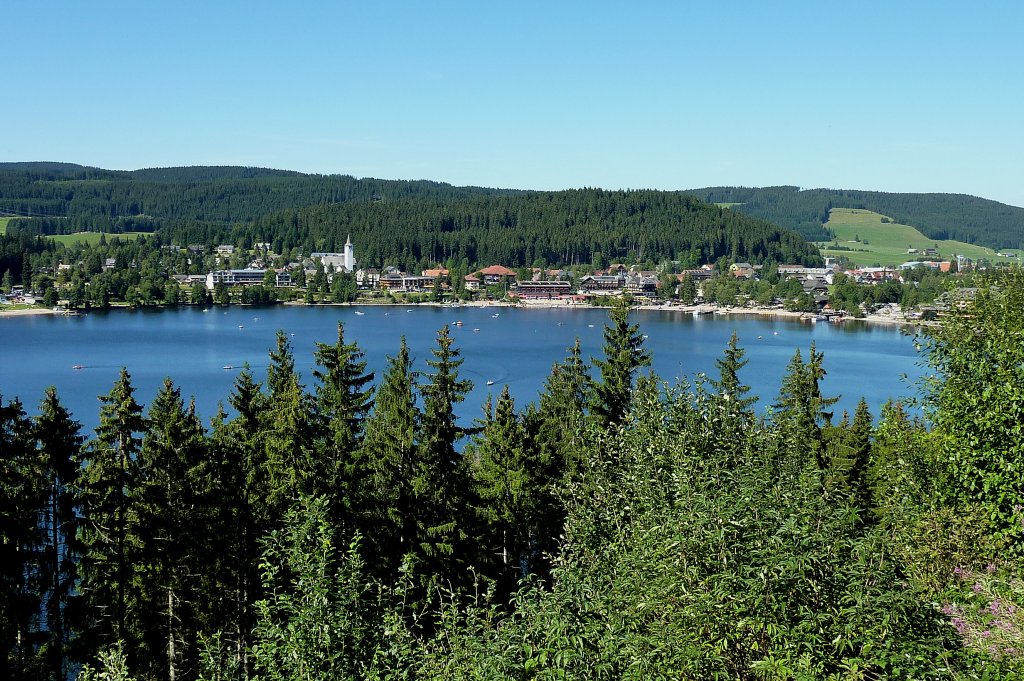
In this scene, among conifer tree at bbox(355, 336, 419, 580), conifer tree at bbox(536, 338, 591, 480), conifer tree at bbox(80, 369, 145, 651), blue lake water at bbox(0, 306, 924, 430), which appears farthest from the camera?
blue lake water at bbox(0, 306, 924, 430)

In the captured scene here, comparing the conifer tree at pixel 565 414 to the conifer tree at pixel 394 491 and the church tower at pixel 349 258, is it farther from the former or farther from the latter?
the church tower at pixel 349 258

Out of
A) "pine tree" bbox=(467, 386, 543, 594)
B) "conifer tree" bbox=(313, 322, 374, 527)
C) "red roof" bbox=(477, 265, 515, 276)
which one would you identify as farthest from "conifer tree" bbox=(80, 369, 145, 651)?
"red roof" bbox=(477, 265, 515, 276)

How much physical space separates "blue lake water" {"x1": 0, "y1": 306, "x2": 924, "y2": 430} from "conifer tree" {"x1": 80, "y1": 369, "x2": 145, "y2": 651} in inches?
739

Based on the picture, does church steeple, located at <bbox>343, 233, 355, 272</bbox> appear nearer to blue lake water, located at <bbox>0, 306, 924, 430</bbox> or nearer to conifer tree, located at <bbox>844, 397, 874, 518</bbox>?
blue lake water, located at <bbox>0, 306, 924, 430</bbox>

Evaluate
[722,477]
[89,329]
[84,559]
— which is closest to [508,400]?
[84,559]

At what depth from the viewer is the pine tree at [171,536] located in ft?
35.0

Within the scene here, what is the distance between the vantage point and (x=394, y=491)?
12.4 metres

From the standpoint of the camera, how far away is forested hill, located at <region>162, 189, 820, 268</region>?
4796 inches

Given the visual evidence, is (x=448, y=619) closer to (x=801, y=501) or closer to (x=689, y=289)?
(x=801, y=501)

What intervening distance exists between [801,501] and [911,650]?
1.56 m

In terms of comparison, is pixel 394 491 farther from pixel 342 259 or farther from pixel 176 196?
pixel 176 196

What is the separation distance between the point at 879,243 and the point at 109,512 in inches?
6616

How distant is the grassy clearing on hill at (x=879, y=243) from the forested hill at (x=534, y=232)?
1560 centimetres

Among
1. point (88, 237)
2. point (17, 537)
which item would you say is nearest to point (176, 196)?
point (88, 237)
